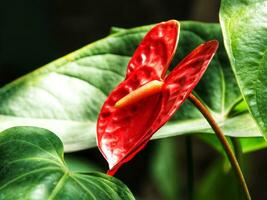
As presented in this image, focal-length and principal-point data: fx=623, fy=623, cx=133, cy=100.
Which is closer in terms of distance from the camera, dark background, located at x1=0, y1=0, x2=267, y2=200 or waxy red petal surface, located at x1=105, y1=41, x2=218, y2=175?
waxy red petal surface, located at x1=105, y1=41, x2=218, y2=175

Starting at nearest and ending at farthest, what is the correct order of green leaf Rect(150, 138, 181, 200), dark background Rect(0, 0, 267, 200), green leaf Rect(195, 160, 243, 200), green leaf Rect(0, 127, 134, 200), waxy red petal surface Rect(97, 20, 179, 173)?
green leaf Rect(0, 127, 134, 200) → waxy red petal surface Rect(97, 20, 179, 173) → green leaf Rect(195, 160, 243, 200) → green leaf Rect(150, 138, 181, 200) → dark background Rect(0, 0, 267, 200)

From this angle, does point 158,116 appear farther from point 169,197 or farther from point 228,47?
point 169,197

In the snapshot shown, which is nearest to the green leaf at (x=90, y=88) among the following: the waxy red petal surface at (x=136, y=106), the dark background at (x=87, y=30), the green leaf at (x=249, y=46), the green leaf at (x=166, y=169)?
the waxy red petal surface at (x=136, y=106)

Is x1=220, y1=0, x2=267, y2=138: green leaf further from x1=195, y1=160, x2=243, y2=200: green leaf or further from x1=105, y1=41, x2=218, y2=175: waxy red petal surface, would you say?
x1=195, y1=160, x2=243, y2=200: green leaf

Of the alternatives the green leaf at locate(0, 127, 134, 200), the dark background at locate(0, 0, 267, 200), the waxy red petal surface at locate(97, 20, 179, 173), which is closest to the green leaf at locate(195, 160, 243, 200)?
the waxy red petal surface at locate(97, 20, 179, 173)

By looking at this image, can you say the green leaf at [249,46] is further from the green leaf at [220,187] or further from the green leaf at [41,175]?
the green leaf at [220,187]

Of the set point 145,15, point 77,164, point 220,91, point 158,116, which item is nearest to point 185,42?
point 220,91
